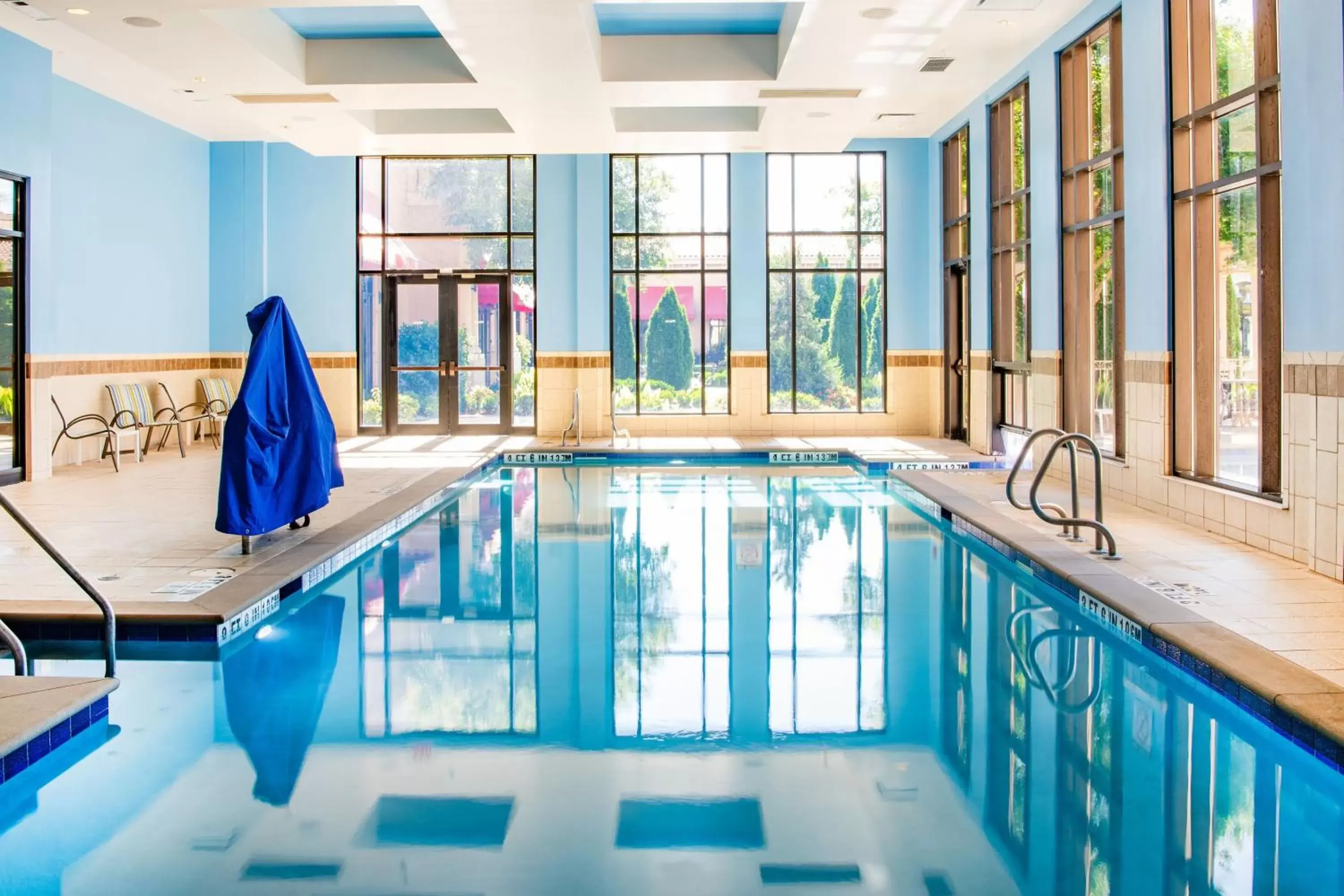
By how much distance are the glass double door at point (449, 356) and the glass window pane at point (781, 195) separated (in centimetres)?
336

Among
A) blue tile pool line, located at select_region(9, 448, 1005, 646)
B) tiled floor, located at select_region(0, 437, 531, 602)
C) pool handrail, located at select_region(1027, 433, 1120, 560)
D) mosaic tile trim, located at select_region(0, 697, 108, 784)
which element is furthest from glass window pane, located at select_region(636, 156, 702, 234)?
mosaic tile trim, located at select_region(0, 697, 108, 784)

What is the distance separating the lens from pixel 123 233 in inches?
447

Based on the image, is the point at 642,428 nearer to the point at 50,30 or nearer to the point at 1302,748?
the point at 50,30

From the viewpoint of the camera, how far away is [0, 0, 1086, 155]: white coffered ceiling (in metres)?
7.64

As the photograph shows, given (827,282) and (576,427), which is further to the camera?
(827,282)

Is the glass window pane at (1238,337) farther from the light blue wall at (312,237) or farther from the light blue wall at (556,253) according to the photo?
the light blue wall at (312,237)

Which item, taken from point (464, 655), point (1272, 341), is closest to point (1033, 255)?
point (1272, 341)

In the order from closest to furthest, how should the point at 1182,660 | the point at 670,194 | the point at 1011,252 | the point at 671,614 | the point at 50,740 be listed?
the point at 50,740, the point at 1182,660, the point at 671,614, the point at 1011,252, the point at 670,194

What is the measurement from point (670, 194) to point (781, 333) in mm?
2141

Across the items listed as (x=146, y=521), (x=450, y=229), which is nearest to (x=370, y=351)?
(x=450, y=229)

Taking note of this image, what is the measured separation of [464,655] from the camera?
4.74 metres

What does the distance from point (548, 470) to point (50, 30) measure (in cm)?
570

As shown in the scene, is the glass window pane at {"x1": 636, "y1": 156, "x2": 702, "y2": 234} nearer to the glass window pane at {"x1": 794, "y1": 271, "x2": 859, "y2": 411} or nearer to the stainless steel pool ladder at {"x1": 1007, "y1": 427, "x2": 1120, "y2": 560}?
the glass window pane at {"x1": 794, "y1": 271, "x2": 859, "y2": 411}

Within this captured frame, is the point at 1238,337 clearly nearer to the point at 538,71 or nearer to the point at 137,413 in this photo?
the point at 538,71
